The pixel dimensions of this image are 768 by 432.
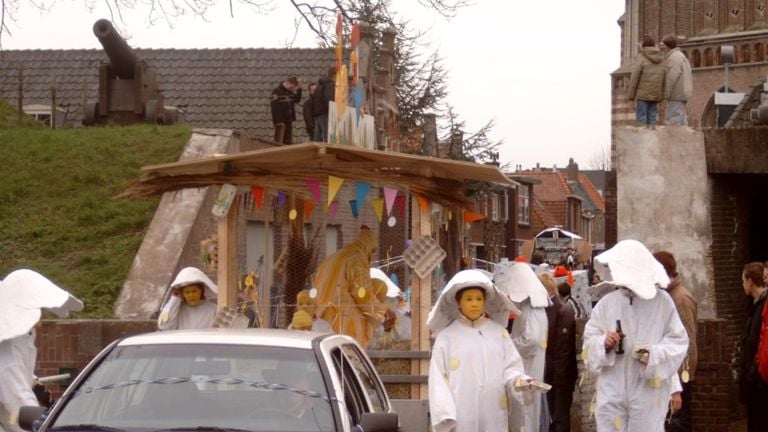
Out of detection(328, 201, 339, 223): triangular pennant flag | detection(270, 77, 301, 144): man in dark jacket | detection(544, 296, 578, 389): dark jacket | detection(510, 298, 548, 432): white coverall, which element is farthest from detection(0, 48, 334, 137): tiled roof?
detection(510, 298, 548, 432): white coverall

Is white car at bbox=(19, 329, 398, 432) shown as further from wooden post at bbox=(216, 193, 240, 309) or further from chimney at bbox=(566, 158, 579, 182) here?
chimney at bbox=(566, 158, 579, 182)

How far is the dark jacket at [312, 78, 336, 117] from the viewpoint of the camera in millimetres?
24609

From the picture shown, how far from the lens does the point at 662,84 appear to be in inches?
778

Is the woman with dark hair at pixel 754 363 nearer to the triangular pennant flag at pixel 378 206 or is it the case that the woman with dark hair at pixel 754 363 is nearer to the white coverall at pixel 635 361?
the white coverall at pixel 635 361

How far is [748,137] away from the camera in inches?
715

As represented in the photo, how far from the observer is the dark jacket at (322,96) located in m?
24.6

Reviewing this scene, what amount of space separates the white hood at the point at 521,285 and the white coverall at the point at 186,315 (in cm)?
266

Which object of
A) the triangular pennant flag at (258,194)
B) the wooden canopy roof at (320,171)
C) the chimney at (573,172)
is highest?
the chimney at (573,172)

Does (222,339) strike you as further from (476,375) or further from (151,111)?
(151,111)

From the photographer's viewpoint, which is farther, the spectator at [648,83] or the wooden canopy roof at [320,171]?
the spectator at [648,83]

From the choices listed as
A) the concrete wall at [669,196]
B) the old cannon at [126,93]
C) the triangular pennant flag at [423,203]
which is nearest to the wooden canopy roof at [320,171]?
the triangular pennant flag at [423,203]

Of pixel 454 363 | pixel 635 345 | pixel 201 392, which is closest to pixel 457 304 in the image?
pixel 454 363

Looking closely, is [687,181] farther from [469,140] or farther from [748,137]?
[469,140]

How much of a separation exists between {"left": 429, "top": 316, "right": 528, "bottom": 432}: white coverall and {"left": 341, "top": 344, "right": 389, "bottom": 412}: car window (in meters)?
1.02
